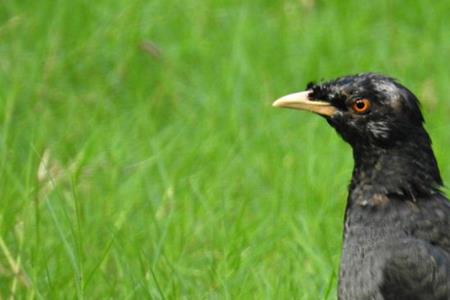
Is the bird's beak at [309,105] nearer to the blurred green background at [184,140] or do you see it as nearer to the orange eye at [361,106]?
the orange eye at [361,106]

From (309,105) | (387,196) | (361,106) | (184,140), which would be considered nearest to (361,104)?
(361,106)

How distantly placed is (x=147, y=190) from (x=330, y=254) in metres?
1.04

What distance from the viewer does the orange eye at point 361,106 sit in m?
6.72

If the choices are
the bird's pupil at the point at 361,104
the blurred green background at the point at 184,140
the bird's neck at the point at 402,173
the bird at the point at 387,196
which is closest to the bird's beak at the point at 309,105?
the bird at the point at 387,196

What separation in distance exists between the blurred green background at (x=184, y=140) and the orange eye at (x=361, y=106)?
75 centimetres

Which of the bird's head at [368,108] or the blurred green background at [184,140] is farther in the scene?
the blurred green background at [184,140]

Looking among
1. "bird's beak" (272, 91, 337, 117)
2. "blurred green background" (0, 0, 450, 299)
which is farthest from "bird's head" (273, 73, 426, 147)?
"blurred green background" (0, 0, 450, 299)

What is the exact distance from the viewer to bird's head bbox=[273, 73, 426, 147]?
21.8ft

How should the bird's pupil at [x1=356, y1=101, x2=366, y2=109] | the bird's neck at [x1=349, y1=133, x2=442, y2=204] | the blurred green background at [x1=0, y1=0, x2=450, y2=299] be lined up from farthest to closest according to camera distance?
the blurred green background at [x1=0, y1=0, x2=450, y2=299] → the bird's pupil at [x1=356, y1=101, x2=366, y2=109] → the bird's neck at [x1=349, y1=133, x2=442, y2=204]

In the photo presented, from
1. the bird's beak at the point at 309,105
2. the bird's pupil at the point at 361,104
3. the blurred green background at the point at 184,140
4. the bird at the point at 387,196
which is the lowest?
the blurred green background at the point at 184,140

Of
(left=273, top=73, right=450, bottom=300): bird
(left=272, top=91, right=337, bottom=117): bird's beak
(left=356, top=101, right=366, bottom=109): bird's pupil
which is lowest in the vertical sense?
(left=273, top=73, right=450, bottom=300): bird

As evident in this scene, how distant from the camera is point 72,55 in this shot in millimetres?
9609

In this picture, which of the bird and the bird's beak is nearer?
the bird

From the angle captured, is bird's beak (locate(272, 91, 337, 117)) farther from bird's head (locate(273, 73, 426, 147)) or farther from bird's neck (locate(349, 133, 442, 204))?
bird's neck (locate(349, 133, 442, 204))
